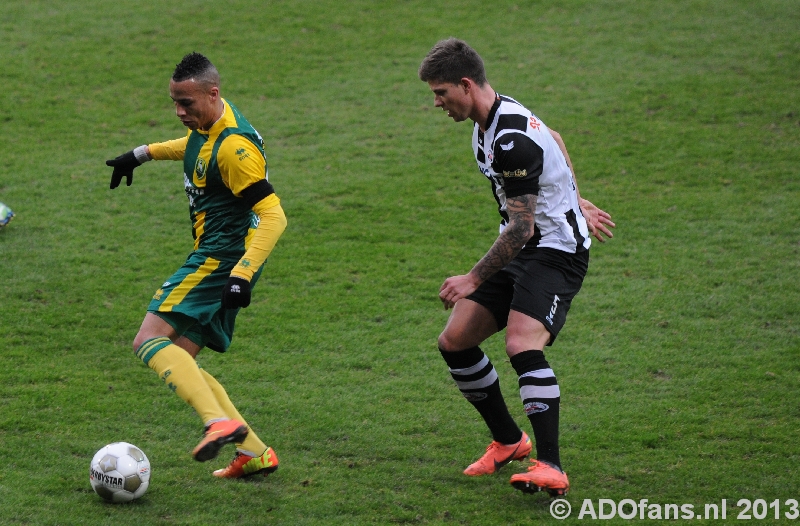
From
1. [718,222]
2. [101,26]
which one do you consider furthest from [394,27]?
[718,222]

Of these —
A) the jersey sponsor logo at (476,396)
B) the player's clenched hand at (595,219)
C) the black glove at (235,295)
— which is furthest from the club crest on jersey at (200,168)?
the player's clenched hand at (595,219)

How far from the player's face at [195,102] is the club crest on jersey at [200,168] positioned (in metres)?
0.20

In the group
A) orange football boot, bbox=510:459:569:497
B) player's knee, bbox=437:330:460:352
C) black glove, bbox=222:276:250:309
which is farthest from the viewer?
player's knee, bbox=437:330:460:352

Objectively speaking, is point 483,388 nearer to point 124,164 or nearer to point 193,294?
point 193,294

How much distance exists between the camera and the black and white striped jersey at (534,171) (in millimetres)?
4680

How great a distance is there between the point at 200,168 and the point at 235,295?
859 mm

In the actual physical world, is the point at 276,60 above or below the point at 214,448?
above

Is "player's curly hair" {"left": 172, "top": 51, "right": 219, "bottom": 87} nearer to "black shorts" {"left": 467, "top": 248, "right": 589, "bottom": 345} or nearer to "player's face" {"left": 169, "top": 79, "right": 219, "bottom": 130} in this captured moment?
"player's face" {"left": 169, "top": 79, "right": 219, "bottom": 130}

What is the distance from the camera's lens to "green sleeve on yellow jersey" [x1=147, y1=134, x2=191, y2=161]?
18.4 feet

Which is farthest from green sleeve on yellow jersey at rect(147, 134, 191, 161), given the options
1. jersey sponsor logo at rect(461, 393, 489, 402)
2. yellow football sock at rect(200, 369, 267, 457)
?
jersey sponsor logo at rect(461, 393, 489, 402)

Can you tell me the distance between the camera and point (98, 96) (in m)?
12.9

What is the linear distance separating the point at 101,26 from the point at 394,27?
5.06 m

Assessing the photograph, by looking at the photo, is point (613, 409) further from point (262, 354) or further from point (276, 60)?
point (276, 60)

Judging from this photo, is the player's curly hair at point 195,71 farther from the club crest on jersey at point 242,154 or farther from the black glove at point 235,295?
the black glove at point 235,295
